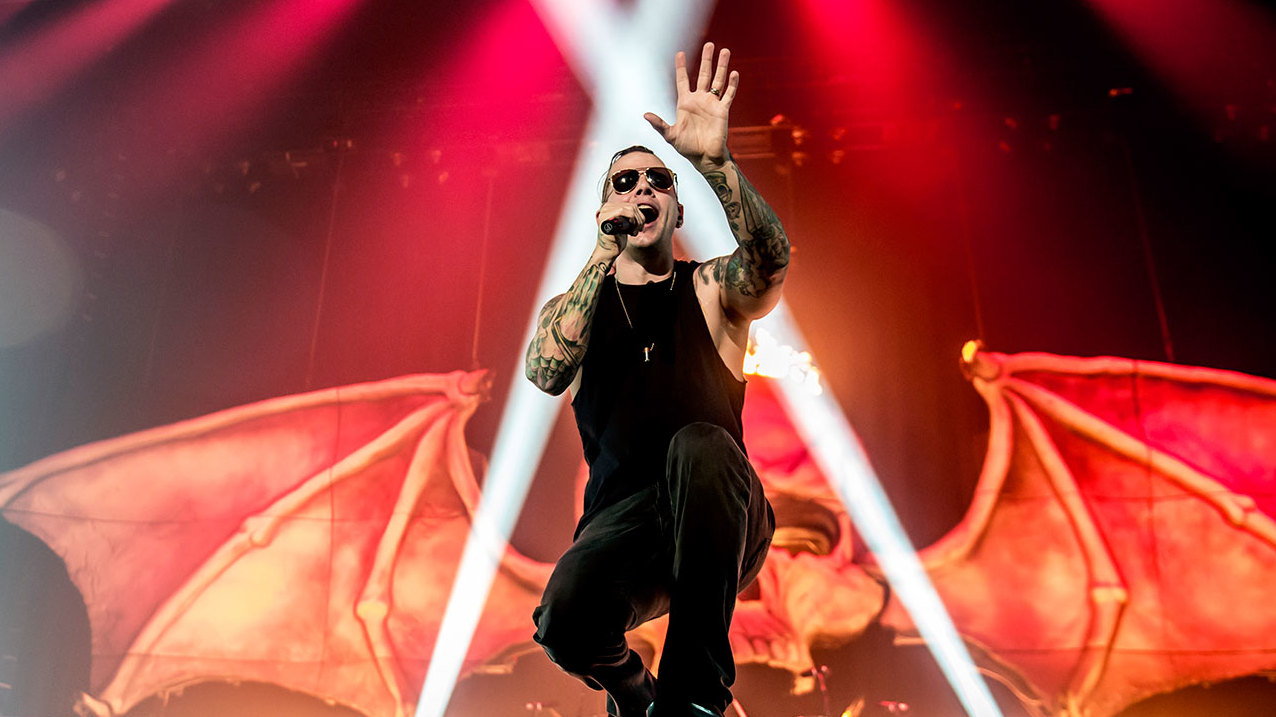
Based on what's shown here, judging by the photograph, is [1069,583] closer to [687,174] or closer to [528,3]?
[687,174]

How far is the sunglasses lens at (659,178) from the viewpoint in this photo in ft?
5.33

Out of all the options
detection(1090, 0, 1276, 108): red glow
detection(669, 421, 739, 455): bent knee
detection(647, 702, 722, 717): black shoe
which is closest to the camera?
detection(647, 702, 722, 717): black shoe

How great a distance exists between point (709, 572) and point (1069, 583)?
3519 millimetres

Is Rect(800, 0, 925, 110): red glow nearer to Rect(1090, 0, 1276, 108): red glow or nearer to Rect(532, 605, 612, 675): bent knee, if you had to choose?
Rect(1090, 0, 1276, 108): red glow

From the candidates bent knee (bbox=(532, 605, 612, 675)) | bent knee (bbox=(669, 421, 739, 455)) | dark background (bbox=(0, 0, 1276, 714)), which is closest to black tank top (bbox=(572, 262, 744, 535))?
bent knee (bbox=(669, 421, 739, 455))

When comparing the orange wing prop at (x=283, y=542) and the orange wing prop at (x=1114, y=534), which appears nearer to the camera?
the orange wing prop at (x=1114, y=534)

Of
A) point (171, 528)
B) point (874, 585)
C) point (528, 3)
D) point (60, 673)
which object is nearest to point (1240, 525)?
point (874, 585)

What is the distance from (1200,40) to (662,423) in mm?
5506

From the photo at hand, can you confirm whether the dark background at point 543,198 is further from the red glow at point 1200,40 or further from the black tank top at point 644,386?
the black tank top at point 644,386

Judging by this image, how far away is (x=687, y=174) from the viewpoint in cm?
506

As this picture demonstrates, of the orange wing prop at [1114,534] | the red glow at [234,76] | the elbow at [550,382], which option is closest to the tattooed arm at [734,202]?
the elbow at [550,382]

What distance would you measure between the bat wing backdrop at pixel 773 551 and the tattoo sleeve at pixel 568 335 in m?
2.86

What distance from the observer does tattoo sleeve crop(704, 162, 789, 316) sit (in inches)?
58.3

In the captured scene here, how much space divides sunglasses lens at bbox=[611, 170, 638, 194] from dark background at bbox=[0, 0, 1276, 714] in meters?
3.03
